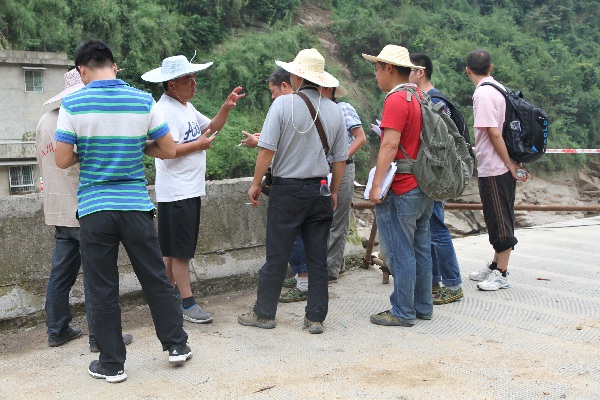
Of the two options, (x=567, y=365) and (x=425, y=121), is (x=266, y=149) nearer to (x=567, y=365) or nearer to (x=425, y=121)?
(x=425, y=121)

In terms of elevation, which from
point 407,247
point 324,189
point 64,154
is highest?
point 64,154

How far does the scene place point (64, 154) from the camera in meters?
3.56

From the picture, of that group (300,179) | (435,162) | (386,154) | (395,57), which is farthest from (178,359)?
(395,57)

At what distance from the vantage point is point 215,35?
32750 millimetres

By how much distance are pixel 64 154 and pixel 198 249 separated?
213 cm

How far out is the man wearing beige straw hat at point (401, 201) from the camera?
178 inches

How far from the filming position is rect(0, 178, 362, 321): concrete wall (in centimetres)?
468

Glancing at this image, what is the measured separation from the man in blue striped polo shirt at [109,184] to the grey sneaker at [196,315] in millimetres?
924

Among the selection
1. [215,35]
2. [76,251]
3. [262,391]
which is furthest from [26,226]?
[215,35]

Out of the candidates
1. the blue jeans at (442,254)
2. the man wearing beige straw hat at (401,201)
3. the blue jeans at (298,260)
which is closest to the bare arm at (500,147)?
the blue jeans at (442,254)

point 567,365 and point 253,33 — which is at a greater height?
point 253,33

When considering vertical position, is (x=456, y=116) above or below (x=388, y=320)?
above

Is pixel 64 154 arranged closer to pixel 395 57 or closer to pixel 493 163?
pixel 395 57

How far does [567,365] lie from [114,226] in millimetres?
2661
